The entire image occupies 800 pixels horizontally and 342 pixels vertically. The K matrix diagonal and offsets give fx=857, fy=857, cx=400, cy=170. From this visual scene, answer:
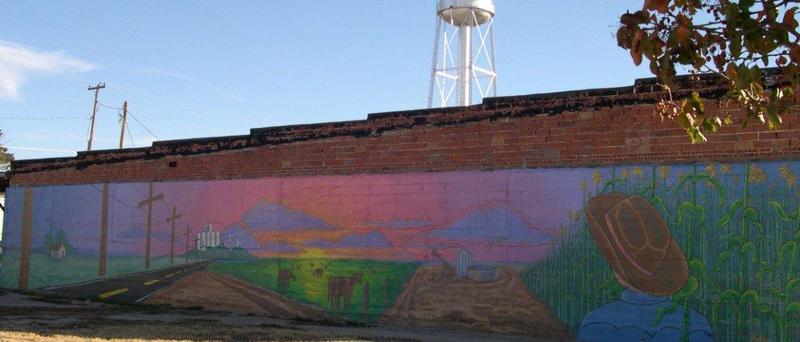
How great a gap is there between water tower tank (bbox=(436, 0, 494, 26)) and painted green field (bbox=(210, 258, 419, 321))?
48.6 ft

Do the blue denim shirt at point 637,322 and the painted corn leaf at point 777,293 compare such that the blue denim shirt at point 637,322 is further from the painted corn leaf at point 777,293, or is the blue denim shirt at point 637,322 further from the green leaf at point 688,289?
the painted corn leaf at point 777,293

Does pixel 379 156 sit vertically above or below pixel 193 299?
above

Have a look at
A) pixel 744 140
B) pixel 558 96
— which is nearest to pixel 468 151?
pixel 558 96

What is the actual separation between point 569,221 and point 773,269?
3.03 m

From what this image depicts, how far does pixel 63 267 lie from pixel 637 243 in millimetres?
14267

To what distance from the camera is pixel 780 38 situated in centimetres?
500

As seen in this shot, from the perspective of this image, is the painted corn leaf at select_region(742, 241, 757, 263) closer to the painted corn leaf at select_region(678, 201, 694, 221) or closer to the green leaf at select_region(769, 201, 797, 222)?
the green leaf at select_region(769, 201, 797, 222)

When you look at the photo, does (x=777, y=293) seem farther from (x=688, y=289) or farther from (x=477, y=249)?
(x=477, y=249)

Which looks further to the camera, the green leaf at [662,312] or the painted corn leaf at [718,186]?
the green leaf at [662,312]

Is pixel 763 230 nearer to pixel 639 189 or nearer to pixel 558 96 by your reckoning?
pixel 639 189

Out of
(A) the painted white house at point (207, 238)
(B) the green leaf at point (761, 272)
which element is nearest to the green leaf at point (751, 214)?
(B) the green leaf at point (761, 272)

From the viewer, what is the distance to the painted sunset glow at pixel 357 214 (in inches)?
540

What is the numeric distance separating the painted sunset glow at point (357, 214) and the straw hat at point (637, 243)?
55cm

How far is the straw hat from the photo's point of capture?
12.2 meters
